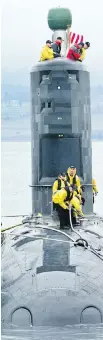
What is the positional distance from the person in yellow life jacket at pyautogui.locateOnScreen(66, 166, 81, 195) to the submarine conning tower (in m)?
0.49

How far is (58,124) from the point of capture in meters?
15.8

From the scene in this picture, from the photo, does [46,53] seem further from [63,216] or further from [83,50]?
[63,216]

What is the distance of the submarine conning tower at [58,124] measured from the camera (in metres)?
15.7

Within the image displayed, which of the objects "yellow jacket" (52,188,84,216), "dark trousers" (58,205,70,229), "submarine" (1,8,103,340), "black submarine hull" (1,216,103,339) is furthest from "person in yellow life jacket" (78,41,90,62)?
"black submarine hull" (1,216,103,339)

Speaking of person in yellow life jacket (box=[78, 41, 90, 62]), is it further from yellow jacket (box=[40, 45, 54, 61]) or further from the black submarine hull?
the black submarine hull

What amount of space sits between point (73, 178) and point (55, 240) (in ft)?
5.89

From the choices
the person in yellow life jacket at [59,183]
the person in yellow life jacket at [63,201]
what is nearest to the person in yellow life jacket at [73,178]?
the person in yellow life jacket at [59,183]

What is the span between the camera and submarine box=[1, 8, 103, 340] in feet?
39.4

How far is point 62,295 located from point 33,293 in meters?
0.41

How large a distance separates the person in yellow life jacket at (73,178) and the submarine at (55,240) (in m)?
0.49

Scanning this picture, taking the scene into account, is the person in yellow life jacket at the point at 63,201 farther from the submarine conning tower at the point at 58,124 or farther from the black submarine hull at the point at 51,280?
the submarine conning tower at the point at 58,124

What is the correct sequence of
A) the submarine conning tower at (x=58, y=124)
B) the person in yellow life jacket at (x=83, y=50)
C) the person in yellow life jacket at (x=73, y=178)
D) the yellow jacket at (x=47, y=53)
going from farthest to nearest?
the person in yellow life jacket at (x=83, y=50)
the yellow jacket at (x=47, y=53)
the submarine conning tower at (x=58, y=124)
the person in yellow life jacket at (x=73, y=178)

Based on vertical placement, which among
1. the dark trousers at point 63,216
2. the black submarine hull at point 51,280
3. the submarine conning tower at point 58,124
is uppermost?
the submarine conning tower at point 58,124

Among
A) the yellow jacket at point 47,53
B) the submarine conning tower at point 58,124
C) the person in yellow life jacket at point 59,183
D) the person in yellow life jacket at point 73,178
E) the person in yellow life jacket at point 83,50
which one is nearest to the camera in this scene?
the person in yellow life jacket at point 59,183
